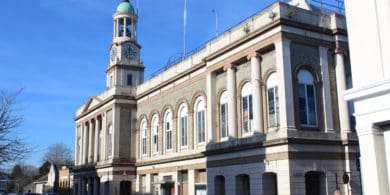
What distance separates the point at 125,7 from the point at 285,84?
31.4 m

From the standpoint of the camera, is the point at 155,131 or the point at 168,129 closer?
the point at 168,129

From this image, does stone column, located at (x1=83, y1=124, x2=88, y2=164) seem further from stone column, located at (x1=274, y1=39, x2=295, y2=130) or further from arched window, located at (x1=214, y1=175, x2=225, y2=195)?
stone column, located at (x1=274, y1=39, x2=295, y2=130)

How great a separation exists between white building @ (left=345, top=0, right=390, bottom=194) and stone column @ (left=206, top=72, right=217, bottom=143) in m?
16.9

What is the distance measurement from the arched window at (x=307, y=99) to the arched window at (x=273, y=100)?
4.26ft

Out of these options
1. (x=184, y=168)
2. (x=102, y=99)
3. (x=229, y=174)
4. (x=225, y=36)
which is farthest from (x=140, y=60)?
(x=229, y=174)

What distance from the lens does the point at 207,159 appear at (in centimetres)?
3148

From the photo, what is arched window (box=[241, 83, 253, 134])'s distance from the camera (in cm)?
2845

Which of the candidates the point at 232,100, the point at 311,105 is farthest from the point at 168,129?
the point at 311,105

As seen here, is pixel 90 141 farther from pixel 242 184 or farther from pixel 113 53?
pixel 242 184

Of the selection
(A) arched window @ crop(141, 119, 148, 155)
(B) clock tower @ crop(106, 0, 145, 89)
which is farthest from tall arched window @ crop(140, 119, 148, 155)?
(B) clock tower @ crop(106, 0, 145, 89)

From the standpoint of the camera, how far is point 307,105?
26.4 m

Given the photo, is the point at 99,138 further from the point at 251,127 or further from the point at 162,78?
the point at 251,127

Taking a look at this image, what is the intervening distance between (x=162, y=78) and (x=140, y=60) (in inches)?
467

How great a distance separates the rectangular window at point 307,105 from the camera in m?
26.2
